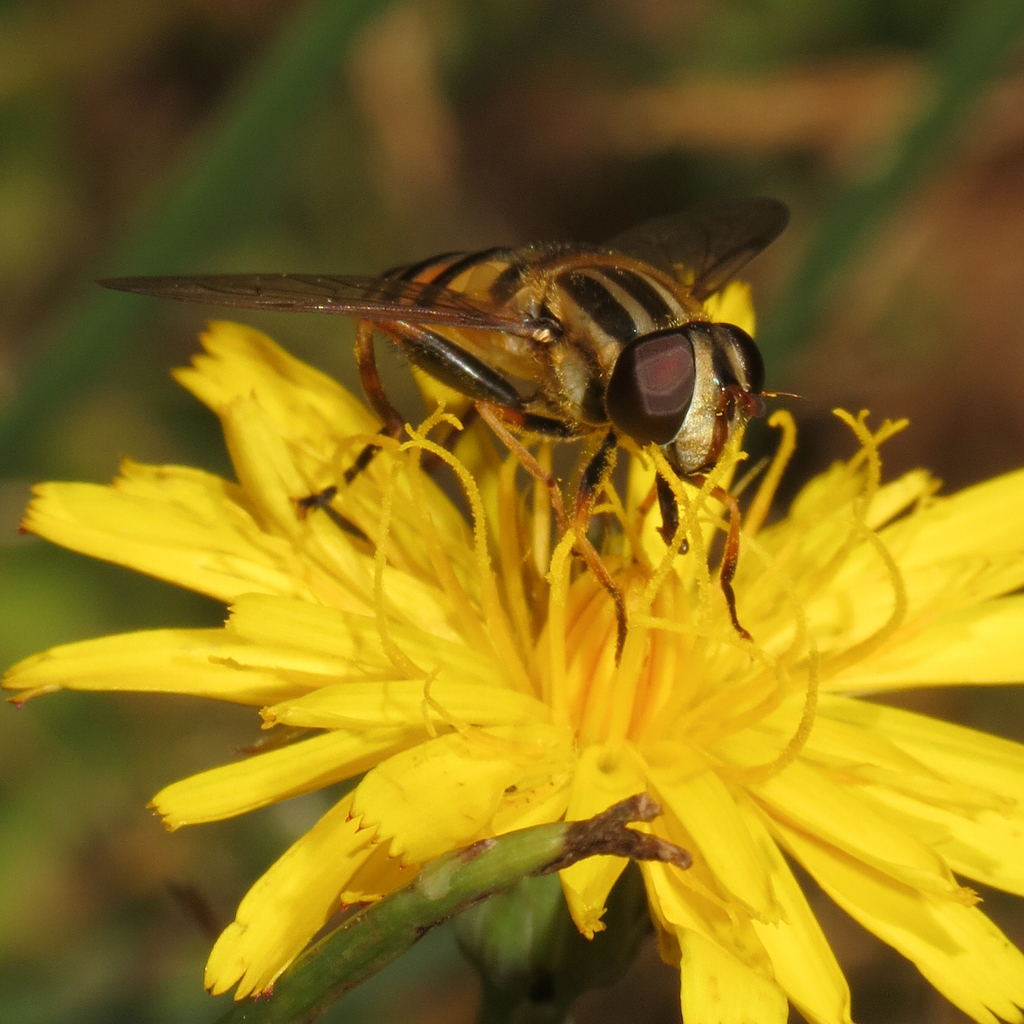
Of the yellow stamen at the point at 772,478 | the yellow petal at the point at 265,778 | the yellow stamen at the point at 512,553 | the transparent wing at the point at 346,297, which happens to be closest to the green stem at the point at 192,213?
the transparent wing at the point at 346,297

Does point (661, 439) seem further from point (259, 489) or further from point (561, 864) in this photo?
point (561, 864)

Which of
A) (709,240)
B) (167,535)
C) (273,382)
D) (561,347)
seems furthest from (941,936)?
(709,240)

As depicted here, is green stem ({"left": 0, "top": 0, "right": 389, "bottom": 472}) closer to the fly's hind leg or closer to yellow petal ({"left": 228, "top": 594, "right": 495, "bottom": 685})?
the fly's hind leg

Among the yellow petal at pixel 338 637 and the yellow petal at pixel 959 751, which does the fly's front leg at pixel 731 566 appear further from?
the yellow petal at pixel 338 637

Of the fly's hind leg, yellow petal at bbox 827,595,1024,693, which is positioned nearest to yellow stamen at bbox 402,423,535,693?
the fly's hind leg

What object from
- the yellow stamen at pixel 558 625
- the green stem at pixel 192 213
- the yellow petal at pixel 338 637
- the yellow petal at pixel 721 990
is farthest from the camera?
the green stem at pixel 192 213
